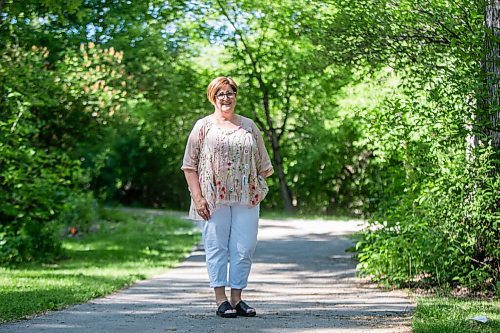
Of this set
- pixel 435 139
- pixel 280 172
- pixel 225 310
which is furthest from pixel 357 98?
pixel 225 310

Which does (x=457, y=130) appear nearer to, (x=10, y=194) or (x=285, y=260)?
(x=285, y=260)

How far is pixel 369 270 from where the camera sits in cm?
967

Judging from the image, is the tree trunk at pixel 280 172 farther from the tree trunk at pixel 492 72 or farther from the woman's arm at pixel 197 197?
the woman's arm at pixel 197 197

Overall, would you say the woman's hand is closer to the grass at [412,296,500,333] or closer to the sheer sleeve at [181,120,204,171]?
the sheer sleeve at [181,120,204,171]

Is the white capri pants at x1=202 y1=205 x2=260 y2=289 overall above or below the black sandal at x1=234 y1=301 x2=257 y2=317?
above

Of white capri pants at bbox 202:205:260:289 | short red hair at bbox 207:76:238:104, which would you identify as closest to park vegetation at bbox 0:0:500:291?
short red hair at bbox 207:76:238:104

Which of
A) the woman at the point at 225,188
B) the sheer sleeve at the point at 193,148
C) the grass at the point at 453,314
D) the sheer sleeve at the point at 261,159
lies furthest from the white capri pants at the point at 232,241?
the grass at the point at 453,314

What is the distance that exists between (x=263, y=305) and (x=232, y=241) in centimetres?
105

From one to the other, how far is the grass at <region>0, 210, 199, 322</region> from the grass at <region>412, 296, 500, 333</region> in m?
3.03

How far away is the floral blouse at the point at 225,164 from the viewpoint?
22.7 feet

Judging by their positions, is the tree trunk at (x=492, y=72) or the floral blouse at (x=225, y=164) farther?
the tree trunk at (x=492, y=72)

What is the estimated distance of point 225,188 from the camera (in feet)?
22.7

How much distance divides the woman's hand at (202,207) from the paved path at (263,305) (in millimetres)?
795

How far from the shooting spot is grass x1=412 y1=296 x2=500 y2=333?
5.87 metres
